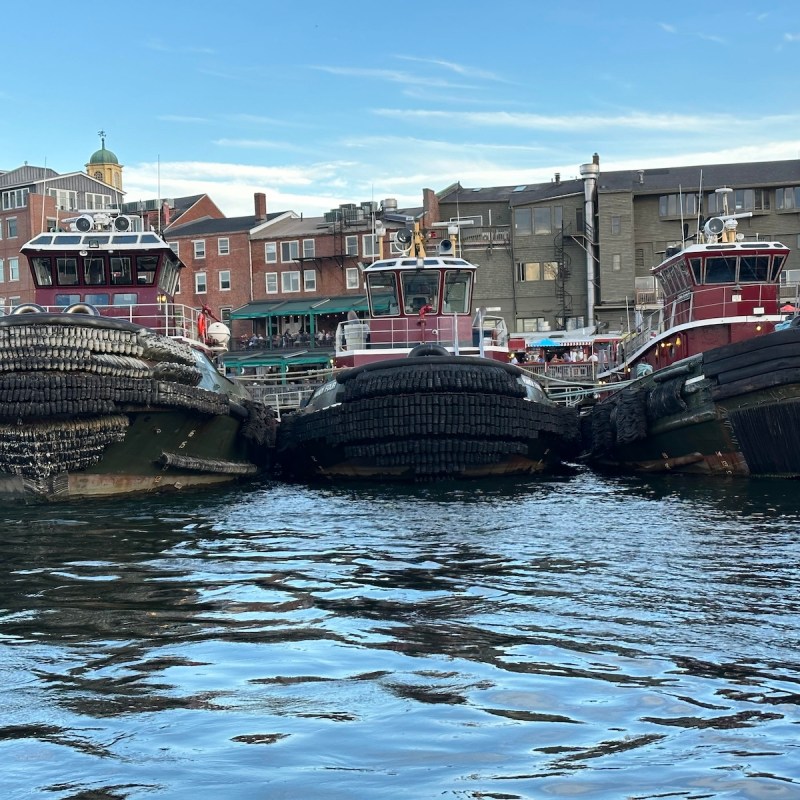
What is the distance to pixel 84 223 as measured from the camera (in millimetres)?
23344

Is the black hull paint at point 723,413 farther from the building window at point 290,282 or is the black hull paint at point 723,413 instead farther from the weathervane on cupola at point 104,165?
the weathervane on cupola at point 104,165

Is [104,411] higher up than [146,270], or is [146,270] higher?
[146,270]

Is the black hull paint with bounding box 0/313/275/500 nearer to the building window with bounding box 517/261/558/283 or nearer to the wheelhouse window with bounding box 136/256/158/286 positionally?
the wheelhouse window with bounding box 136/256/158/286

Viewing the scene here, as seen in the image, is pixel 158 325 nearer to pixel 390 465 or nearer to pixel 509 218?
pixel 390 465

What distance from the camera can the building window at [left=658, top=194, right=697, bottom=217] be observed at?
5900cm

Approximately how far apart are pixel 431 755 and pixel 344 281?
6064 cm

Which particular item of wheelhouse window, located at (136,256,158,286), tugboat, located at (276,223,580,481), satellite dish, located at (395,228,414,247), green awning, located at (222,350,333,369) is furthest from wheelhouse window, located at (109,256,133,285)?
green awning, located at (222,350,333,369)

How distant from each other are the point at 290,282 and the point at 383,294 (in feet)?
135

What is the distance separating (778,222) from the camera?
193 ft

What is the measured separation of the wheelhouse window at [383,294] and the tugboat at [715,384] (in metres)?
5.24

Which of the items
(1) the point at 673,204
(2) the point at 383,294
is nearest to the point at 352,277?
(1) the point at 673,204

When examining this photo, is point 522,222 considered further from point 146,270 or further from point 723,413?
point 723,413

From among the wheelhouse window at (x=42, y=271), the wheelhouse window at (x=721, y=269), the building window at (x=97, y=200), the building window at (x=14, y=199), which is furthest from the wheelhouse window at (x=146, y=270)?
the building window at (x=97, y=200)

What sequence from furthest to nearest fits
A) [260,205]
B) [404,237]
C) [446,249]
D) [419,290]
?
[260,205] < [404,237] < [446,249] < [419,290]
